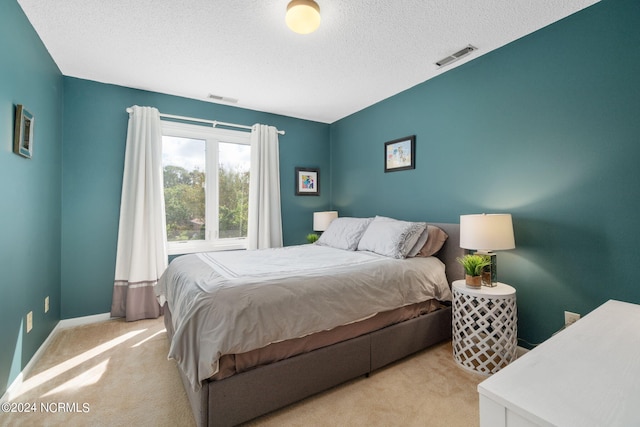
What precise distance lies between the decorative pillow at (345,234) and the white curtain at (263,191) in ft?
2.63

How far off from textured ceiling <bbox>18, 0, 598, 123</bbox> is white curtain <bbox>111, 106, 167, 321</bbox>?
571 mm

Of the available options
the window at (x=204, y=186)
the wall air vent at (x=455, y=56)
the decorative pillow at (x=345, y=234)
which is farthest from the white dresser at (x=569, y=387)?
the window at (x=204, y=186)

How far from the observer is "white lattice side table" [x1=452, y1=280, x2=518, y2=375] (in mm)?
Result: 1987

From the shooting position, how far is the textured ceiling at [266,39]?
195 cm

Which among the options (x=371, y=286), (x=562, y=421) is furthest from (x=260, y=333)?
(x=562, y=421)

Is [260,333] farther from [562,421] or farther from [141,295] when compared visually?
[141,295]

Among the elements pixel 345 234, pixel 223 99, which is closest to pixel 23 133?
pixel 223 99

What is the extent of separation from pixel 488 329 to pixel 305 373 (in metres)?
1.40

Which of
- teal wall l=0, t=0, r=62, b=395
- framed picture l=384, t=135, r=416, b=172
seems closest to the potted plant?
framed picture l=384, t=135, r=416, b=172

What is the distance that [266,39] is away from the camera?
7.50 ft

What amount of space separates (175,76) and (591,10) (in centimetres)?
346

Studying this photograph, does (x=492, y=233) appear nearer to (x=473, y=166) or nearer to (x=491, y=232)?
(x=491, y=232)

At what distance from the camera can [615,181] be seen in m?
1.85

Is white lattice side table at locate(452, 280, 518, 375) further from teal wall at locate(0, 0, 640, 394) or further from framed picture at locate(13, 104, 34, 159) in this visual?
framed picture at locate(13, 104, 34, 159)
